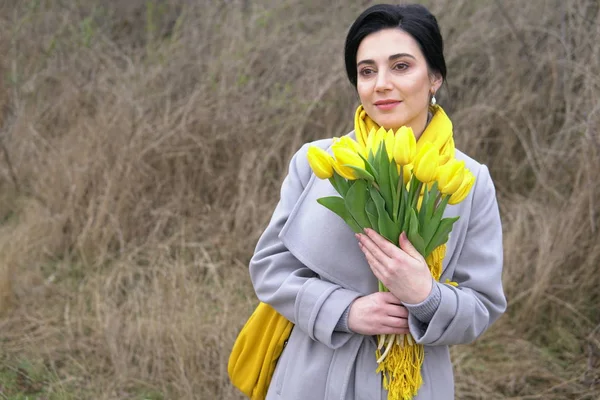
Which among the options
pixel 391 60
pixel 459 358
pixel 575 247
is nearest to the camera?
pixel 391 60

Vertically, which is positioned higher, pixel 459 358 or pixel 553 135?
pixel 553 135

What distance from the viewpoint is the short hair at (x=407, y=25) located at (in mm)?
1688

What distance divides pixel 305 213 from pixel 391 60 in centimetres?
41

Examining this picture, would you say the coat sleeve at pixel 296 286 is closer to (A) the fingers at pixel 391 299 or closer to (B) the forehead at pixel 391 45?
(A) the fingers at pixel 391 299

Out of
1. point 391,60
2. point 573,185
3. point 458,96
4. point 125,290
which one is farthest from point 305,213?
point 458,96

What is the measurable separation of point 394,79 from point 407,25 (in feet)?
0.43

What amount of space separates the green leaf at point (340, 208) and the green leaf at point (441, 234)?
0.16 metres

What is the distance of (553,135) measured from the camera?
4230mm

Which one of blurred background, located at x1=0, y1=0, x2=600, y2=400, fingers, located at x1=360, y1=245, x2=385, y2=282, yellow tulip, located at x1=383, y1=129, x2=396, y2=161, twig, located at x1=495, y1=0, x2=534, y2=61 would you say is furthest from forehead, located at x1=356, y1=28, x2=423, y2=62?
twig, located at x1=495, y1=0, x2=534, y2=61

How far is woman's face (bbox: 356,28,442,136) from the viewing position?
1.68 metres

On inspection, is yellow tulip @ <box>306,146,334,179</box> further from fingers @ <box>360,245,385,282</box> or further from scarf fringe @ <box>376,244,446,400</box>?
scarf fringe @ <box>376,244,446,400</box>

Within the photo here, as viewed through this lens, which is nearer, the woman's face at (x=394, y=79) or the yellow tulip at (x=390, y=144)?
the yellow tulip at (x=390, y=144)

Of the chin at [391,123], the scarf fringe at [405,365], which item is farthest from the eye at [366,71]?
the scarf fringe at [405,365]

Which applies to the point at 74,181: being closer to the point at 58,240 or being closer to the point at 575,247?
the point at 58,240
